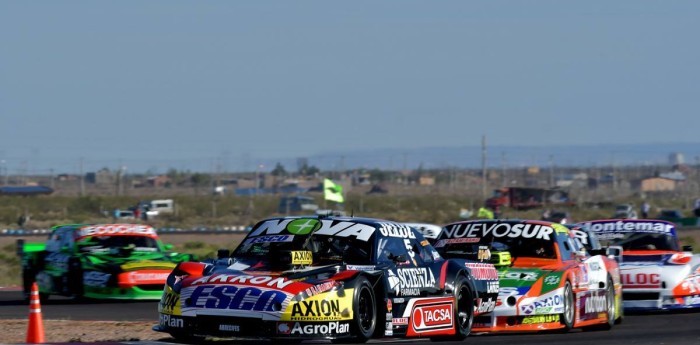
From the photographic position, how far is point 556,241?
15.1 m

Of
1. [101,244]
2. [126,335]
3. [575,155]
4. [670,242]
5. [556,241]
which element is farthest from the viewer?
[575,155]

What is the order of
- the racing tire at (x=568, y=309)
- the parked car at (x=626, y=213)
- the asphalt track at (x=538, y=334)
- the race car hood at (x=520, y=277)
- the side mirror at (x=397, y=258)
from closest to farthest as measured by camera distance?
1. the side mirror at (x=397, y=258)
2. the asphalt track at (x=538, y=334)
3. the race car hood at (x=520, y=277)
4. the racing tire at (x=568, y=309)
5. the parked car at (x=626, y=213)

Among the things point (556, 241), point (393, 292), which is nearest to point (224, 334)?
point (393, 292)

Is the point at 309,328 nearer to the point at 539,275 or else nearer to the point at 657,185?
the point at 539,275

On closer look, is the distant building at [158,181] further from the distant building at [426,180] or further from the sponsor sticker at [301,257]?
the sponsor sticker at [301,257]

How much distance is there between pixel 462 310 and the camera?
1295 cm

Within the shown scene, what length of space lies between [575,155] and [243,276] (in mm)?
64206

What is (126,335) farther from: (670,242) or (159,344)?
(670,242)

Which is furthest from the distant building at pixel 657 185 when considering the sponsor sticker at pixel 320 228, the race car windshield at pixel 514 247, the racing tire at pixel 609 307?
the sponsor sticker at pixel 320 228

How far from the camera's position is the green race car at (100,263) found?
1986 centimetres

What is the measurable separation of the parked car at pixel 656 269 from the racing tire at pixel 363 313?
7.52 meters

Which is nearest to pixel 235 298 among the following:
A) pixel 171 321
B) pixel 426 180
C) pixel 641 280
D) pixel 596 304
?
pixel 171 321

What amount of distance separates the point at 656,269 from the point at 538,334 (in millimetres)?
4547

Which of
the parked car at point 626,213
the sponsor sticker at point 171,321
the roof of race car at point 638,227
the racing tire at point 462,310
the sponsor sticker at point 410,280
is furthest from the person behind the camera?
the parked car at point 626,213
